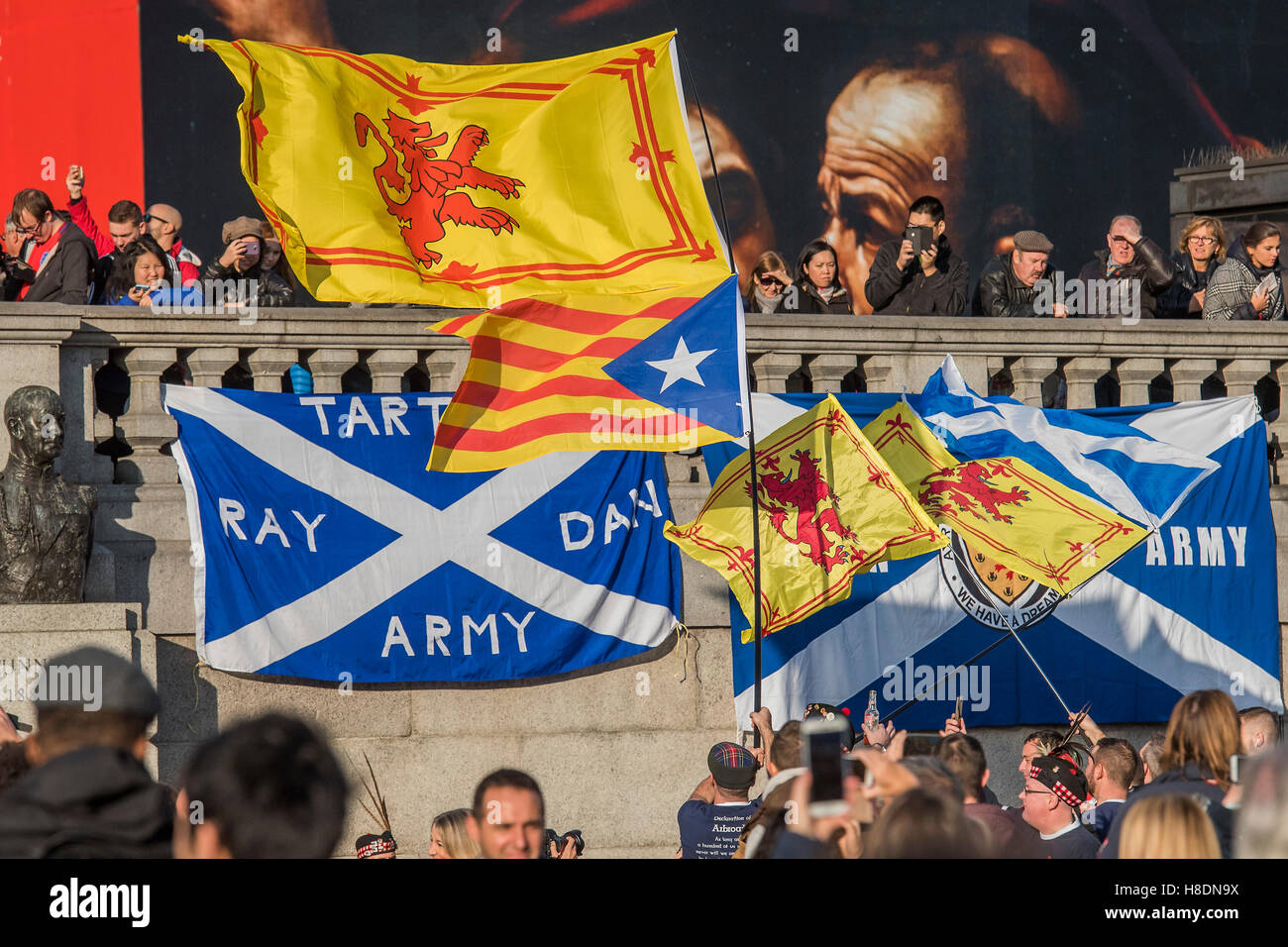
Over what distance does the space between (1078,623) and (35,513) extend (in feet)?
18.9

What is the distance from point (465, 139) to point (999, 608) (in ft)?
13.2

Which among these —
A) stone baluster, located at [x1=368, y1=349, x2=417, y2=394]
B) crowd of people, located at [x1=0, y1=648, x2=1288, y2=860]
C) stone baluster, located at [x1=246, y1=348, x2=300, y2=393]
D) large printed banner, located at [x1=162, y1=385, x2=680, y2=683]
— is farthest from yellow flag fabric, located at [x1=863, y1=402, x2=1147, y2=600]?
crowd of people, located at [x1=0, y1=648, x2=1288, y2=860]

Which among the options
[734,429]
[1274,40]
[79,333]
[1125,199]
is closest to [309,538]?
[79,333]

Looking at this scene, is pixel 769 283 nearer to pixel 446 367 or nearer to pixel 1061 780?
pixel 446 367

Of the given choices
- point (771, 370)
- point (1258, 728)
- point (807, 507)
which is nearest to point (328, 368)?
point (771, 370)

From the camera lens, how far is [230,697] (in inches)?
388

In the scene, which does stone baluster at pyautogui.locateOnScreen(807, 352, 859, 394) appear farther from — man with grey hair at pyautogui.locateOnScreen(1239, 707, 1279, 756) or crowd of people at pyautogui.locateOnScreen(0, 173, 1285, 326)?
man with grey hair at pyautogui.locateOnScreen(1239, 707, 1279, 756)

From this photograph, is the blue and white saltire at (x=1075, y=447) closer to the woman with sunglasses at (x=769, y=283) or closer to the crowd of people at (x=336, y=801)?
the woman with sunglasses at (x=769, y=283)

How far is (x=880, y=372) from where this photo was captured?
11234mm

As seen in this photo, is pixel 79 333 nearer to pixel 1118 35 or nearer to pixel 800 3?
pixel 800 3

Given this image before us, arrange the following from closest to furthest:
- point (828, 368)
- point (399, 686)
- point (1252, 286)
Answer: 1. point (399, 686)
2. point (828, 368)
3. point (1252, 286)

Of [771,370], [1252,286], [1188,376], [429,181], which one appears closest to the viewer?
[429,181]

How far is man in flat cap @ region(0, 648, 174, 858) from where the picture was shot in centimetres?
378

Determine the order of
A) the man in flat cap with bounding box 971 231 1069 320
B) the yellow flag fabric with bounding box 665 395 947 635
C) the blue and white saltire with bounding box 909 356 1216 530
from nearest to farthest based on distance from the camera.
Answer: the yellow flag fabric with bounding box 665 395 947 635 → the blue and white saltire with bounding box 909 356 1216 530 → the man in flat cap with bounding box 971 231 1069 320
